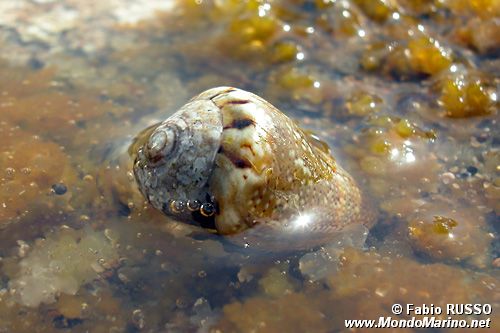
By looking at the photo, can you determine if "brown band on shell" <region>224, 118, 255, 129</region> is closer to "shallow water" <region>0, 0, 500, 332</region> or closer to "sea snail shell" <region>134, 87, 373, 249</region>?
"sea snail shell" <region>134, 87, 373, 249</region>

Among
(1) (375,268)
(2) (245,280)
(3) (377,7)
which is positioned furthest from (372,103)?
(2) (245,280)

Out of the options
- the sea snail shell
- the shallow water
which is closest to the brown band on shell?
the sea snail shell

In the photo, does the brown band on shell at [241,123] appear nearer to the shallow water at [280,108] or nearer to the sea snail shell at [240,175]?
the sea snail shell at [240,175]

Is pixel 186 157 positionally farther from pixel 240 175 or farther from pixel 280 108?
pixel 280 108

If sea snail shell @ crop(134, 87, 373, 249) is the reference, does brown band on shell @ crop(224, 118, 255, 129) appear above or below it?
above

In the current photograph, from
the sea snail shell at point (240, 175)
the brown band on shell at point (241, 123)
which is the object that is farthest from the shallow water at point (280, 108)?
the brown band on shell at point (241, 123)

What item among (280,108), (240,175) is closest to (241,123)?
(240,175)

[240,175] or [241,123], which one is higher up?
[241,123]
